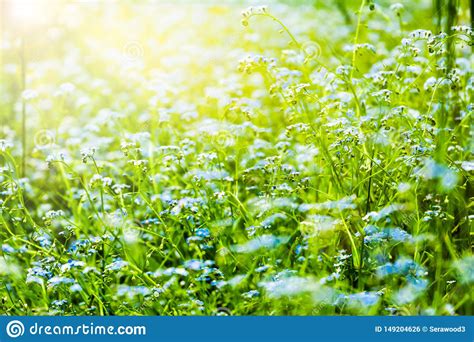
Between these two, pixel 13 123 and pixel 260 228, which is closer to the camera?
pixel 260 228

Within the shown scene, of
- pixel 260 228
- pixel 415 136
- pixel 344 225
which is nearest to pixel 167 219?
pixel 260 228

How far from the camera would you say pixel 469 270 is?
204cm

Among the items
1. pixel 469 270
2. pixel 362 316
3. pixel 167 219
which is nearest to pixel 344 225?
pixel 362 316

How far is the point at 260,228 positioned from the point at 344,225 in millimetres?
310

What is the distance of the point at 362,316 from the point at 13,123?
2.58 meters

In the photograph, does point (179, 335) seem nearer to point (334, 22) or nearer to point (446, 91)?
point (446, 91)

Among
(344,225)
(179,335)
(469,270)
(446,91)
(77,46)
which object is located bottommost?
(179,335)

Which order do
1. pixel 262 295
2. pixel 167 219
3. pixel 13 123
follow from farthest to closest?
pixel 13 123
pixel 167 219
pixel 262 295

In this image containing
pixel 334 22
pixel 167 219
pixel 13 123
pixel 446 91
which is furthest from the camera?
pixel 334 22

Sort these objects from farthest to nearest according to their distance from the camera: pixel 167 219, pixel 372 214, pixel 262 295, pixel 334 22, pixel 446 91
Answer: pixel 334 22
pixel 167 219
pixel 446 91
pixel 262 295
pixel 372 214

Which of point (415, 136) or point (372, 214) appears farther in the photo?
point (415, 136)

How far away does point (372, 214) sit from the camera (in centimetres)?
196

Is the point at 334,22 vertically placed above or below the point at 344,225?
above

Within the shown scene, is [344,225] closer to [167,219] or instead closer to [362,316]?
[362,316]
